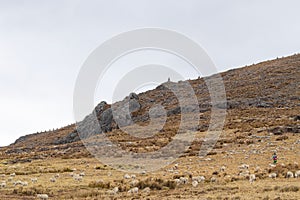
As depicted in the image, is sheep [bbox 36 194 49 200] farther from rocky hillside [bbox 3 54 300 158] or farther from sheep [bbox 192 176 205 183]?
rocky hillside [bbox 3 54 300 158]

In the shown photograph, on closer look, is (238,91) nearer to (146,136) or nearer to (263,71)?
(263,71)

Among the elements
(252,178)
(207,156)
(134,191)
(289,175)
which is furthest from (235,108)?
(134,191)

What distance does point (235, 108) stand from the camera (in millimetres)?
65125

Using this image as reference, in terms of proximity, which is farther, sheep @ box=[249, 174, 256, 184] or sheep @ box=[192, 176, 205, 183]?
sheep @ box=[192, 176, 205, 183]

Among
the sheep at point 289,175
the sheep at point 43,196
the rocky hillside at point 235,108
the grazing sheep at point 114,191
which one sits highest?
the rocky hillside at point 235,108

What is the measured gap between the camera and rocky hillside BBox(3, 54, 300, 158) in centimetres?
5009

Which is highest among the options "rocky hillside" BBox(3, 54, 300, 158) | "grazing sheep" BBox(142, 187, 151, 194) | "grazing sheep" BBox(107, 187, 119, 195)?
"rocky hillside" BBox(3, 54, 300, 158)

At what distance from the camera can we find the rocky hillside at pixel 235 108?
50088mm

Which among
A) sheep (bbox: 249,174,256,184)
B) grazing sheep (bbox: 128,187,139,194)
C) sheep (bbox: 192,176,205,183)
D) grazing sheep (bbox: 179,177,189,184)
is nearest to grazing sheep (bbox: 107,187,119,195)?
grazing sheep (bbox: 128,187,139,194)

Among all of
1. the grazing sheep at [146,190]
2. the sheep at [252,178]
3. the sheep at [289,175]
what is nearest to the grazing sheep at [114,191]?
the grazing sheep at [146,190]

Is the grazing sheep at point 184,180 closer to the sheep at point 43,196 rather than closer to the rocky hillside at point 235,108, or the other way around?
the sheep at point 43,196

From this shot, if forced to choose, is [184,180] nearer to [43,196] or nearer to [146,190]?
[146,190]

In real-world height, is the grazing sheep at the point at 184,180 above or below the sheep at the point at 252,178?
above

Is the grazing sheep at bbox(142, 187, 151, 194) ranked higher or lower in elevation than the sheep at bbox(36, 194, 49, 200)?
lower
